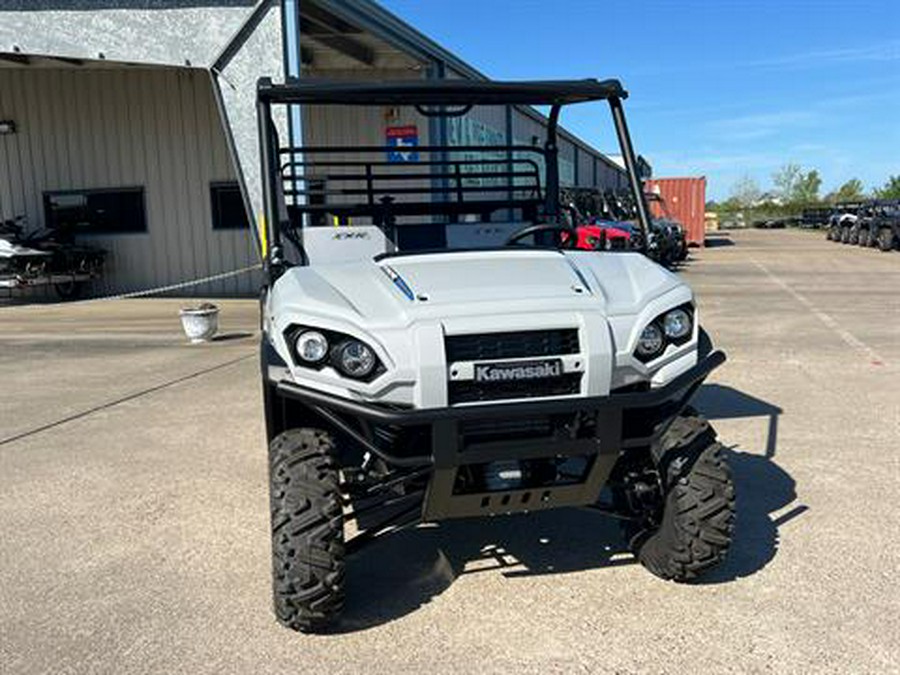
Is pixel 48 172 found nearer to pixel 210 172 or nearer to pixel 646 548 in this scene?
pixel 210 172

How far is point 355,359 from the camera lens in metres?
2.96

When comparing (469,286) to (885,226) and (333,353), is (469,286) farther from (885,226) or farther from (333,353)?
(885,226)

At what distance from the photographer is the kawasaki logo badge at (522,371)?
2.93 m

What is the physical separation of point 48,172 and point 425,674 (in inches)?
639

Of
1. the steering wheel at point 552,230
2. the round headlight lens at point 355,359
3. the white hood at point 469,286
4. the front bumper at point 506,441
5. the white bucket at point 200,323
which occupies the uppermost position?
the steering wheel at point 552,230

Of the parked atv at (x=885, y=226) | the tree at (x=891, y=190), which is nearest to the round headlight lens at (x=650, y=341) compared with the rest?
the parked atv at (x=885, y=226)

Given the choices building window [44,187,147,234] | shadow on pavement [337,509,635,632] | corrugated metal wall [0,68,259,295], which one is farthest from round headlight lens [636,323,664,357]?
building window [44,187,147,234]

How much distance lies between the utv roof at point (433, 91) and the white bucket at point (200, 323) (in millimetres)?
6553

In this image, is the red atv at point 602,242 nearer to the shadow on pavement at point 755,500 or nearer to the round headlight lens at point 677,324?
the round headlight lens at point 677,324

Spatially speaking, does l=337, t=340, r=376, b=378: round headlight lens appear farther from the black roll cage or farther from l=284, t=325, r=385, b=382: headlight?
the black roll cage

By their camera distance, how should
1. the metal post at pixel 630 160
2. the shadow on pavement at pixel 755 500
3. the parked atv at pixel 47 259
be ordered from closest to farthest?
the shadow on pavement at pixel 755 500, the metal post at pixel 630 160, the parked atv at pixel 47 259

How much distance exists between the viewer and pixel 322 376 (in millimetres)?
2959

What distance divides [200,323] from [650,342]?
7.88m

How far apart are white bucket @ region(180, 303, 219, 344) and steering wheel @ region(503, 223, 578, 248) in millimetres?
6600
